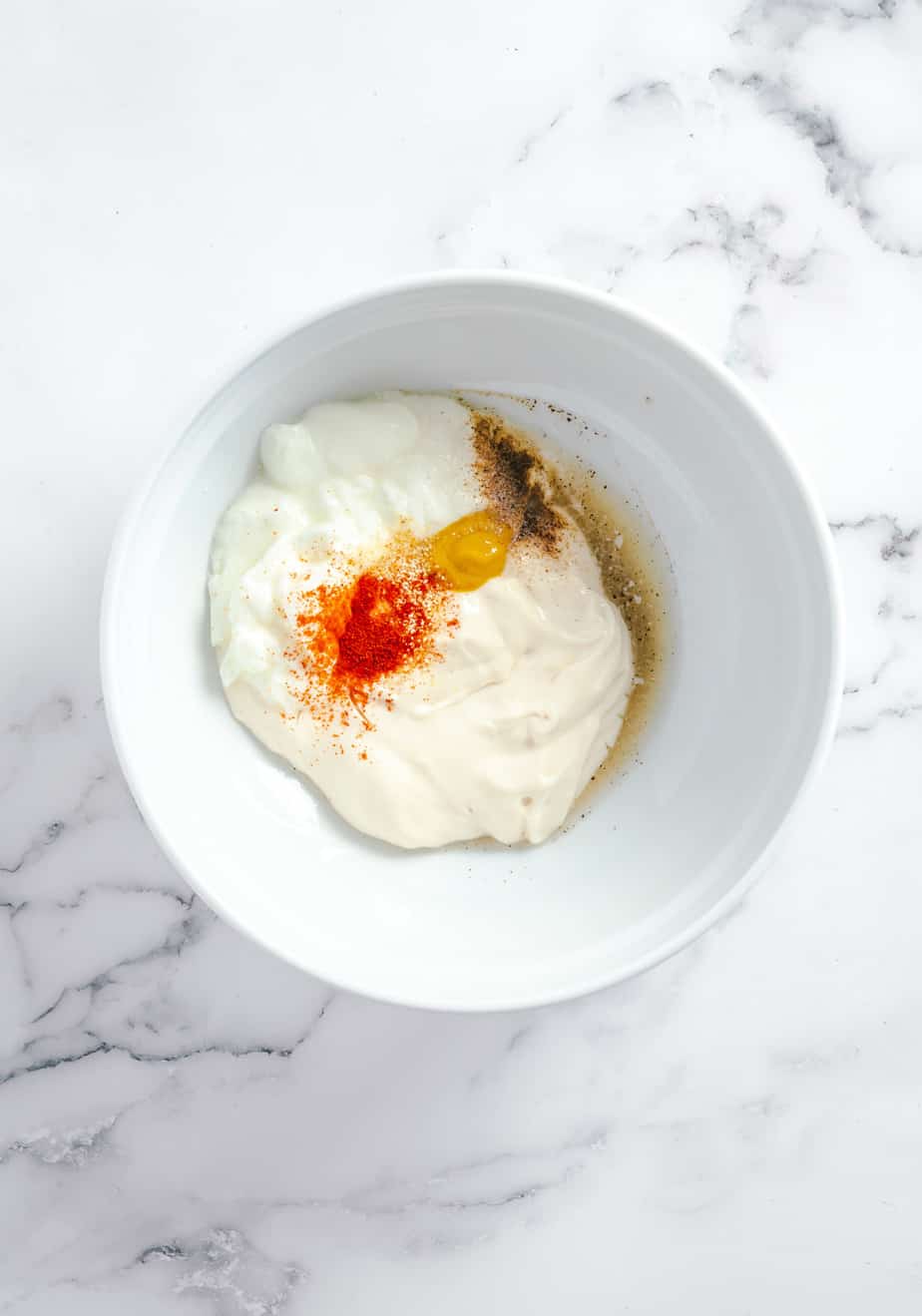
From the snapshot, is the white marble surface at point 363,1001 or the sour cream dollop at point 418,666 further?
the white marble surface at point 363,1001

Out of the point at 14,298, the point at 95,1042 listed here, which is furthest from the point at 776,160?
the point at 95,1042

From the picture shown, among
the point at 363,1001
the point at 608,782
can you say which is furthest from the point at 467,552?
the point at 363,1001

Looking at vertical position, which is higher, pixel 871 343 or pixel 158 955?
pixel 871 343

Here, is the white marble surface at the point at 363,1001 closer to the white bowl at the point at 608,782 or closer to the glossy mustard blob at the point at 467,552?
the white bowl at the point at 608,782

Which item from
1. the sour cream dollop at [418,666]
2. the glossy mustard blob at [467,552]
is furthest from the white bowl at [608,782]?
the glossy mustard blob at [467,552]

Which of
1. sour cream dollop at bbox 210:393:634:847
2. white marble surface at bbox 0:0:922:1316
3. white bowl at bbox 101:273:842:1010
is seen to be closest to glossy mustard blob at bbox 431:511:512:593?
sour cream dollop at bbox 210:393:634:847

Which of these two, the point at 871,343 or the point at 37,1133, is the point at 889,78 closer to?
the point at 871,343

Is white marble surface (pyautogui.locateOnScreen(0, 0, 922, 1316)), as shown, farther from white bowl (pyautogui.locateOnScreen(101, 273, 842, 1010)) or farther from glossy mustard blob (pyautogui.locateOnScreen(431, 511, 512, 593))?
glossy mustard blob (pyautogui.locateOnScreen(431, 511, 512, 593))

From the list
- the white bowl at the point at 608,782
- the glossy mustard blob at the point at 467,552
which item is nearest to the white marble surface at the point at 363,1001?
the white bowl at the point at 608,782
